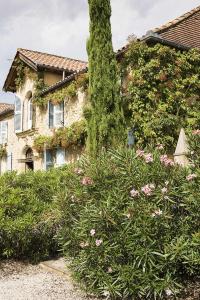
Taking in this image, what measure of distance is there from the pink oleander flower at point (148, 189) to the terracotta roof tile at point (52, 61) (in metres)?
15.3

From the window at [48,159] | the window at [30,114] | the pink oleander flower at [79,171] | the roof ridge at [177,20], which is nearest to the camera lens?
the pink oleander flower at [79,171]

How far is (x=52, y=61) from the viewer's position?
20.9 m

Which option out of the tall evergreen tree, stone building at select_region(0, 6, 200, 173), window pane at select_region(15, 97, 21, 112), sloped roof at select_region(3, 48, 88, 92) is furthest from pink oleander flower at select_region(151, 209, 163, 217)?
window pane at select_region(15, 97, 21, 112)

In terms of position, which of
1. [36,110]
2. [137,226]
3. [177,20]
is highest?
[177,20]

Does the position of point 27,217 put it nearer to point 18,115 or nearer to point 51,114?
point 51,114

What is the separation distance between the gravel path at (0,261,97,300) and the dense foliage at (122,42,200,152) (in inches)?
278

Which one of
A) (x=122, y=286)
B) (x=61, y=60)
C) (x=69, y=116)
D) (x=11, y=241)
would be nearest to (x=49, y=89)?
(x=69, y=116)

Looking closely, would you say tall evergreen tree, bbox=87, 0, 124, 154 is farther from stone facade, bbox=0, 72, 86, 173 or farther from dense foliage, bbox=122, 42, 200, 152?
stone facade, bbox=0, 72, 86, 173

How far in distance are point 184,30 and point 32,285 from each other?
1254 centimetres

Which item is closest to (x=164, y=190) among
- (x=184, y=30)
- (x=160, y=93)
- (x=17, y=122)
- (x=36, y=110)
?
(x=160, y=93)

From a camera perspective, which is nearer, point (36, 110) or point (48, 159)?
point (48, 159)

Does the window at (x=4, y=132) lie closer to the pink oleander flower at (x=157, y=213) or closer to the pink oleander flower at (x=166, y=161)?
the pink oleander flower at (x=166, y=161)

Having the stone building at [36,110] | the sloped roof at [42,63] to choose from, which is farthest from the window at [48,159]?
the sloped roof at [42,63]

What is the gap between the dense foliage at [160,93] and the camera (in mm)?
13562
